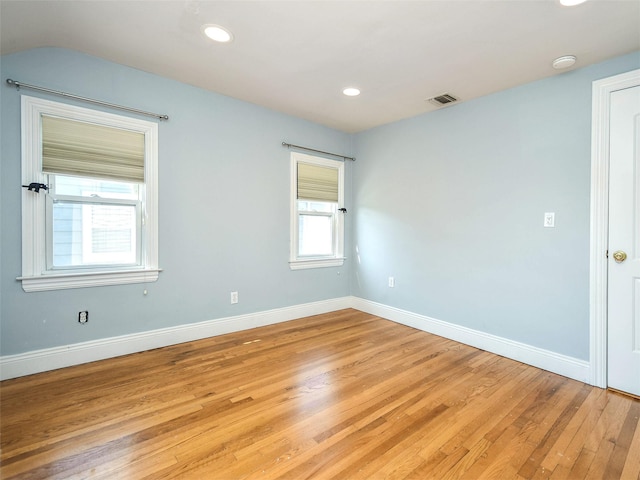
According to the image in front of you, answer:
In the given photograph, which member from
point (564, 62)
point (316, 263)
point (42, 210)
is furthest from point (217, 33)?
point (316, 263)

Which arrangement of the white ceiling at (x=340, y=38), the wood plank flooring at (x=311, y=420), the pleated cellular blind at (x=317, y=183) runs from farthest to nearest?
the pleated cellular blind at (x=317, y=183)
the white ceiling at (x=340, y=38)
the wood plank flooring at (x=311, y=420)

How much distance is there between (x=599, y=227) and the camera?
2379 millimetres

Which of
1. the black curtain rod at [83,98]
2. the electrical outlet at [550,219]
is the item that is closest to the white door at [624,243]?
the electrical outlet at [550,219]

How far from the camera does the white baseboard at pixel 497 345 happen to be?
250cm

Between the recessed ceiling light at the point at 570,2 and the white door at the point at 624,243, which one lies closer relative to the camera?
the recessed ceiling light at the point at 570,2

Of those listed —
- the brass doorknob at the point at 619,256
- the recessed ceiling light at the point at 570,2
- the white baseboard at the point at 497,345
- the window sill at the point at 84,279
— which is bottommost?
the white baseboard at the point at 497,345

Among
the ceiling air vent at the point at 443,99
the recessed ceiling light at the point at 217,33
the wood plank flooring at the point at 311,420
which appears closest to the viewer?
the wood plank flooring at the point at 311,420

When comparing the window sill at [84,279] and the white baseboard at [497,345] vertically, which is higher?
the window sill at [84,279]

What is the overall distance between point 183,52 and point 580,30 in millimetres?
2916

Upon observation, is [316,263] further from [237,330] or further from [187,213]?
[187,213]

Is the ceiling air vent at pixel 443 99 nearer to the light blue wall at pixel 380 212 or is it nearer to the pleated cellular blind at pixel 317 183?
the light blue wall at pixel 380 212

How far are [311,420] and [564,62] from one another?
3280 millimetres

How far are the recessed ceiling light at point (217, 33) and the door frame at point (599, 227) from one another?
9.55 ft

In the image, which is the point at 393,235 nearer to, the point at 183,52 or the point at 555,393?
the point at 555,393
